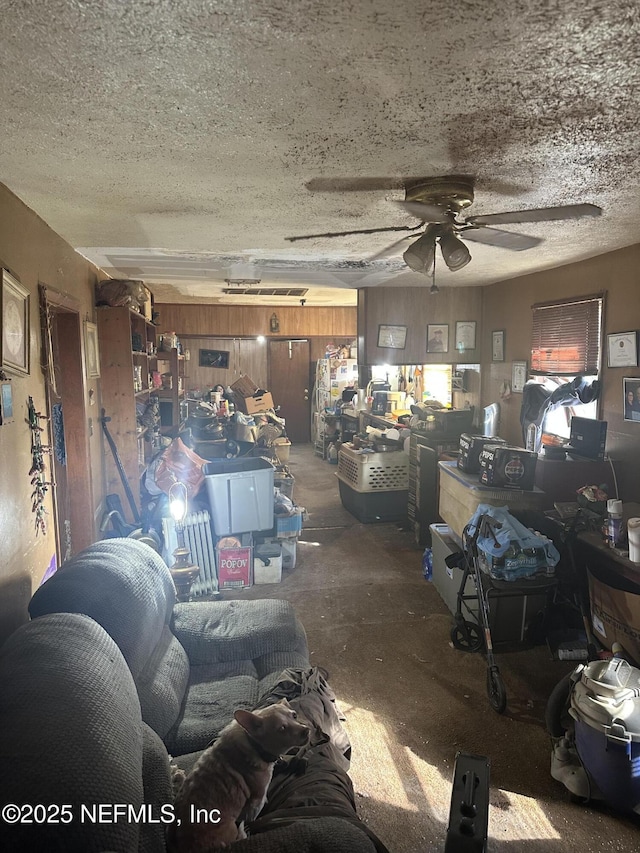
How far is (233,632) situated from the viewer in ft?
8.07

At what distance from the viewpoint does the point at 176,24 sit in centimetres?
102

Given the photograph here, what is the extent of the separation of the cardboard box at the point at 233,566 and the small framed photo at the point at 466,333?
2925 mm

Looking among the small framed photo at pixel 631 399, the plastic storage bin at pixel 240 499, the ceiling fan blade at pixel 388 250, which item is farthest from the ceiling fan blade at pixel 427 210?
the plastic storage bin at pixel 240 499

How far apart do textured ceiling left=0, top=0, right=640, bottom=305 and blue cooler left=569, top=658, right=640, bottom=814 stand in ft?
6.55

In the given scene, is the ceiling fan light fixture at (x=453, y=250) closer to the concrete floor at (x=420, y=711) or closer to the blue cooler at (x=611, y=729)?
the blue cooler at (x=611, y=729)

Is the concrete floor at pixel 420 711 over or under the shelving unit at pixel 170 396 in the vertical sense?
under

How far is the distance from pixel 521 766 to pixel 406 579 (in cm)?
189

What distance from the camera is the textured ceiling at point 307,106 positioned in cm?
101

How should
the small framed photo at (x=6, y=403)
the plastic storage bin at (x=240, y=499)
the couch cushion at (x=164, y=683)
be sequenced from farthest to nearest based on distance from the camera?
1. the plastic storage bin at (x=240, y=499)
2. the small framed photo at (x=6, y=403)
3. the couch cushion at (x=164, y=683)

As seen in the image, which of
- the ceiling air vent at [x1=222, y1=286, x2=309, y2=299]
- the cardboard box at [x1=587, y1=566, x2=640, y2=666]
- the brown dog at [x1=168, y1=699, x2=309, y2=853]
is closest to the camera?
the brown dog at [x1=168, y1=699, x2=309, y2=853]

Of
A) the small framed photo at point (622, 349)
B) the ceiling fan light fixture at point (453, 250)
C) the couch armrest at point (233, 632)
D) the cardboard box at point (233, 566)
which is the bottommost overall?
the cardboard box at point (233, 566)

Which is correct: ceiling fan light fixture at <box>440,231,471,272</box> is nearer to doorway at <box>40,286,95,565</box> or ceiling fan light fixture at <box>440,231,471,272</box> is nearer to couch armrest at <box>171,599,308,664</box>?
couch armrest at <box>171,599,308,664</box>

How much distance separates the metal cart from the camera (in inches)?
105

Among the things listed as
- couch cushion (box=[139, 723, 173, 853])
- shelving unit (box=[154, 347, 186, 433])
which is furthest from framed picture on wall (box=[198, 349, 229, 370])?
couch cushion (box=[139, 723, 173, 853])
